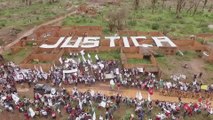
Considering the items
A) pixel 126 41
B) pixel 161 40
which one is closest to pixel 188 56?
pixel 161 40

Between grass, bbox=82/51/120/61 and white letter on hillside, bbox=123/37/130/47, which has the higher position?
white letter on hillside, bbox=123/37/130/47

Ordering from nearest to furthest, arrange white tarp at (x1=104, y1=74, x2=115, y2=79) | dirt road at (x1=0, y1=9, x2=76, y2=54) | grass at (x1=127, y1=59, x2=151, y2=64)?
white tarp at (x1=104, y1=74, x2=115, y2=79)
grass at (x1=127, y1=59, x2=151, y2=64)
dirt road at (x1=0, y1=9, x2=76, y2=54)

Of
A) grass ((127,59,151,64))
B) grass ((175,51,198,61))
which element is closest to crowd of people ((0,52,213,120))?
grass ((127,59,151,64))

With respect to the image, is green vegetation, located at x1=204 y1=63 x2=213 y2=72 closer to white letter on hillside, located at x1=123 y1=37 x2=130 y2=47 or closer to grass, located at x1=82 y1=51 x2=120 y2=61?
white letter on hillside, located at x1=123 y1=37 x2=130 y2=47

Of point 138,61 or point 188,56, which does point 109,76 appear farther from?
point 188,56

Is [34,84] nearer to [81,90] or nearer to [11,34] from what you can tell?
[81,90]

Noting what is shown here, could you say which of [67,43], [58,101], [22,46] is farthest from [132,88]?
[22,46]

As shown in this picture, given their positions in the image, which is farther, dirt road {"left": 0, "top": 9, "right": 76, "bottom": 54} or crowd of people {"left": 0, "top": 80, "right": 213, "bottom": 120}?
dirt road {"left": 0, "top": 9, "right": 76, "bottom": 54}
